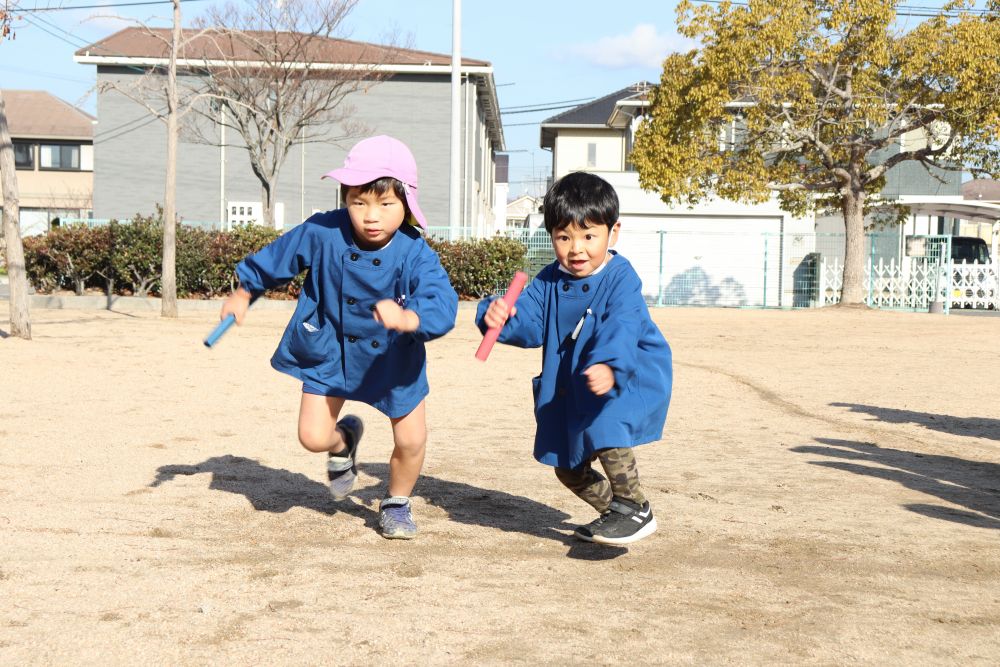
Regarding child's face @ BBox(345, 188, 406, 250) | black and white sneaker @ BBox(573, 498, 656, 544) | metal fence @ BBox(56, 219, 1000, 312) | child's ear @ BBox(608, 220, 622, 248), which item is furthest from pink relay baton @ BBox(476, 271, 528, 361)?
metal fence @ BBox(56, 219, 1000, 312)

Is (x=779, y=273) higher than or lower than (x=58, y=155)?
lower

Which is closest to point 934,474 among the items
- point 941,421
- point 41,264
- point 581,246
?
point 941,421

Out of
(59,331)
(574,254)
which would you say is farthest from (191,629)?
(59,331)

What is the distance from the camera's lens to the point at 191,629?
9.80 feet

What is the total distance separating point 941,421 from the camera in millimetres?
7891

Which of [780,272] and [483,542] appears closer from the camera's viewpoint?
[483,542]

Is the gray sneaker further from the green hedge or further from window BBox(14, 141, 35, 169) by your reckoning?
window BBox(14, 141, 35, 169)

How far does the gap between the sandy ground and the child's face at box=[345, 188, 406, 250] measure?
1.13 meters

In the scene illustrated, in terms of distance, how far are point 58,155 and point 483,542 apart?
48.5m

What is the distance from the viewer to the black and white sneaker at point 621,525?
3.91 metres

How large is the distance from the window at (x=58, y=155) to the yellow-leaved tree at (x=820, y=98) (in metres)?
32.3

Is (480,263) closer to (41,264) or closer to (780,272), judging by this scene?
(41,264)

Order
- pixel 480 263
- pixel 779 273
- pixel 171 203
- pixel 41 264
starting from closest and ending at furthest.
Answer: pixel 171 203 < pixel 41 264 < pixel 480 263 < pixel 779 273

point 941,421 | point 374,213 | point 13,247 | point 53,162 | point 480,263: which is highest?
point 53,162
